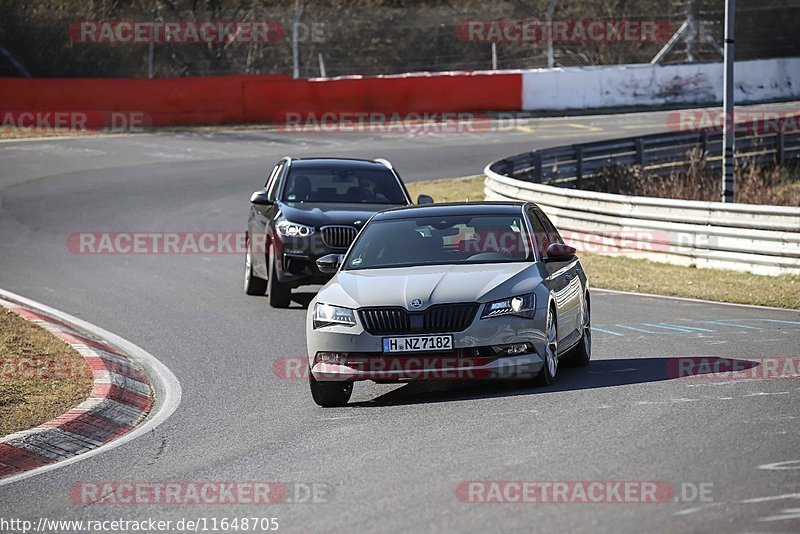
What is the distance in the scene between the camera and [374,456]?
805 centimetres

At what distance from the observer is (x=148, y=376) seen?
39.8ft

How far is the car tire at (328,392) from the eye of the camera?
1016cm

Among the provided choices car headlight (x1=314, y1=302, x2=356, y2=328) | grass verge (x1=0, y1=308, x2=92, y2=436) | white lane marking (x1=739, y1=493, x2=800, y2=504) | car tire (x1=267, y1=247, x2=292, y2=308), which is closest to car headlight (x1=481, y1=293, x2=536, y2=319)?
car headlight (x1=314, y1=302, x2=356, y2=328)

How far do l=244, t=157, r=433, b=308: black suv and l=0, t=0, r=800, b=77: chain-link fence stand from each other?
27210 mm

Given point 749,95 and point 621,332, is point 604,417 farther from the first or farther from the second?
point 749,95

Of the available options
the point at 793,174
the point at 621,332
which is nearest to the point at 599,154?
the point at 793,174

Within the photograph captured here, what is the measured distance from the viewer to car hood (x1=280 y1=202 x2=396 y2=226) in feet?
52.4

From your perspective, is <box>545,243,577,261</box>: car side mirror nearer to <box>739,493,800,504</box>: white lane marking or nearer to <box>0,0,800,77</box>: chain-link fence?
<box>739,493,800,504</box>: white lane marking

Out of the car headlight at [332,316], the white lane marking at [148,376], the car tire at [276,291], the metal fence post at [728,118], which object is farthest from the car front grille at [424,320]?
the metal fence post at [728,118]

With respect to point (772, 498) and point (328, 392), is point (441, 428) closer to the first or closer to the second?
point (328, 392)

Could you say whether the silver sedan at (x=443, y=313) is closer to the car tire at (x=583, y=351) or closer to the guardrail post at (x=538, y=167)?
the car tire at (x=583, y=351)

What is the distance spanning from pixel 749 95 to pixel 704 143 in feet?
47.4

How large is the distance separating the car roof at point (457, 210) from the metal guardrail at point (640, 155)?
1561 cm

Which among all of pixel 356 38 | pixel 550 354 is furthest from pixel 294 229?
pixel 356 38
